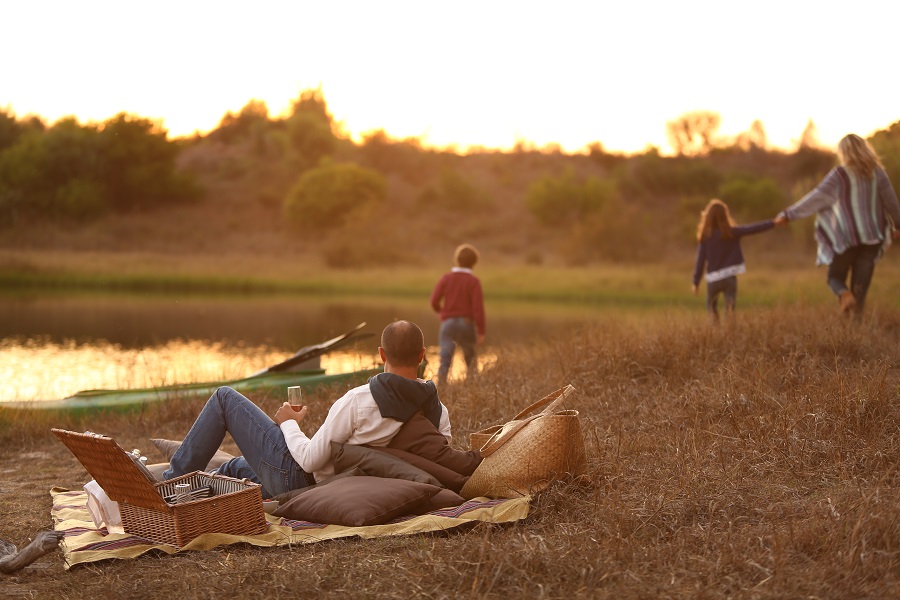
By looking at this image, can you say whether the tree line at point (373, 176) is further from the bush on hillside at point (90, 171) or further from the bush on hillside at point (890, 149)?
the bush on hillside at point (890, 149)

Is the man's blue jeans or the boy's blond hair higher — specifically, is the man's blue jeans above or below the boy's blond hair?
below

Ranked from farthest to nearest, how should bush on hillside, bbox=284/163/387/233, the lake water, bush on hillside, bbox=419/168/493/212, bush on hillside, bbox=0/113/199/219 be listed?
bush on hillside, bbox=419/168/493/212
bush on hillside, bbox=284/163/387/233
bush on hillside, bbox=0/113/199/219
the lake water

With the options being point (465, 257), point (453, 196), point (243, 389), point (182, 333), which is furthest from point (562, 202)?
point (243, 389)

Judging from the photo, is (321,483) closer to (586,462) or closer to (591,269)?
(586,462)

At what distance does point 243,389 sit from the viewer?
946cm

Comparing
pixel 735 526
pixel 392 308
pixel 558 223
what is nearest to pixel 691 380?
pixel 735 526

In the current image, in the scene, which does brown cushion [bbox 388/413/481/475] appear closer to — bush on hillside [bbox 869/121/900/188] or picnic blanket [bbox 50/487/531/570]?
picnic blanket [bbox 50/487/531/570]

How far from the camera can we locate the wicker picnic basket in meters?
4.52

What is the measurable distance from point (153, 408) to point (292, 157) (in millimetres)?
47300

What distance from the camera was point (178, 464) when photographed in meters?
5.29

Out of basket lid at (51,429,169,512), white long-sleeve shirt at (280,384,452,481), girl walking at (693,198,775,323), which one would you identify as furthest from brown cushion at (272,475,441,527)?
girl walking at (693,198,775,323)

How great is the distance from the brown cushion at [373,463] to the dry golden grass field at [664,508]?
0.47 metres

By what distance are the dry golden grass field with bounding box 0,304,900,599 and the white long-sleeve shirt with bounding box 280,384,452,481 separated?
586mm

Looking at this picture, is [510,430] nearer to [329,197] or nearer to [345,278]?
[345,278]
